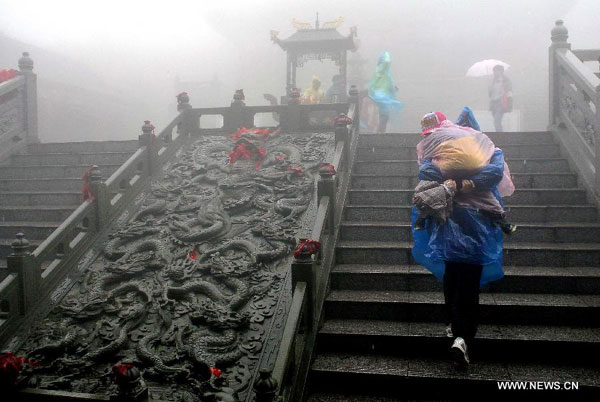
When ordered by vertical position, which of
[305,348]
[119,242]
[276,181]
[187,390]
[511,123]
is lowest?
[187,390]

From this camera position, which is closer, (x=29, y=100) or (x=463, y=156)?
(x=463, y=156)

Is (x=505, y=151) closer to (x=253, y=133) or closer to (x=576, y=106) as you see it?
(x=576, y=106)

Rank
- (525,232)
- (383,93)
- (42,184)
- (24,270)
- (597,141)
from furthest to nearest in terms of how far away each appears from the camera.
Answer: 1. (383,93)
2. (42,184)
3. (597,141)
4. (525,232)
5. (24,270)

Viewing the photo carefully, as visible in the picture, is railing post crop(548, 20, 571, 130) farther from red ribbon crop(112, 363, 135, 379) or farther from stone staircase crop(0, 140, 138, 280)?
stone staircase crop(0, 140, 138, 280)

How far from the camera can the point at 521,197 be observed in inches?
211

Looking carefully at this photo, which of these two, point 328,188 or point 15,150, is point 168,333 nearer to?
point 328,188

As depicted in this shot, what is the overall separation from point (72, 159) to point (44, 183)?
0.74 metres

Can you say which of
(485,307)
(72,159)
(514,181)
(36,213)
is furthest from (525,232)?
(72,159)

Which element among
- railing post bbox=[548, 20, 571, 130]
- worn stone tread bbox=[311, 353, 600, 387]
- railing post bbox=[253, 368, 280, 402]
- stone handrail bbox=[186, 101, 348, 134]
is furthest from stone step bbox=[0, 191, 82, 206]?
railing post bbox=[548, 20, 571, 130]

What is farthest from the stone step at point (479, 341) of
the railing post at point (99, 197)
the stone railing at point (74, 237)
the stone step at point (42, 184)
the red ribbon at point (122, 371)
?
the stone step at point (42, 184)

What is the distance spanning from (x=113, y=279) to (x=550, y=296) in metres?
→ 3.76

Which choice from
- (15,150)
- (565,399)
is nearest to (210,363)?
(565,399)

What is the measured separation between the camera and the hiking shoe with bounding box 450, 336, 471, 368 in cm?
305

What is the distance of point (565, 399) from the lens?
2.91m
